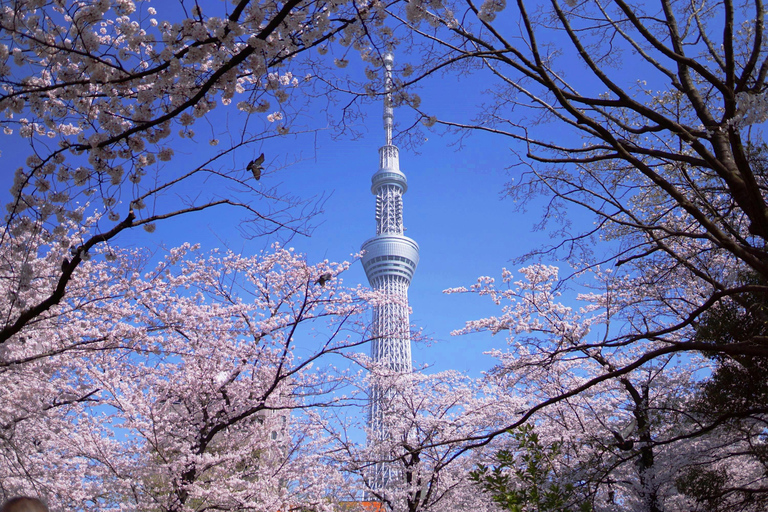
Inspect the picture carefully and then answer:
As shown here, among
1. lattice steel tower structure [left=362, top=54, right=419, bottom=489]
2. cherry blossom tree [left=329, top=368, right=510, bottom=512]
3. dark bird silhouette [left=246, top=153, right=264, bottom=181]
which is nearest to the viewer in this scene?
dark bird silhouette [left=246, top=153, right=264, bottom=181]

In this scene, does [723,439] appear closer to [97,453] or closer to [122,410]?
[122,410]

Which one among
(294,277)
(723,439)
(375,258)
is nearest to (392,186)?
(375,258)

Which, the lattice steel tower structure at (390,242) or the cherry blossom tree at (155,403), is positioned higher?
the lattice steel tower structure at (390,242)

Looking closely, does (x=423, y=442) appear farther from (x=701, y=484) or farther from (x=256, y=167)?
(x=256, y=167)

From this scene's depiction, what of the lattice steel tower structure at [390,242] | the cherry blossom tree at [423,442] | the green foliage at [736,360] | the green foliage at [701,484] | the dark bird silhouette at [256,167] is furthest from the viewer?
the lattice steel tower structure at [390,242]

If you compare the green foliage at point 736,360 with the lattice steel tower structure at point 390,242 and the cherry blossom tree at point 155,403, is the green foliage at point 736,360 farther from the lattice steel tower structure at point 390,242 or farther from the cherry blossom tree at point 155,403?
the lattice steel tower structure at point 390,242

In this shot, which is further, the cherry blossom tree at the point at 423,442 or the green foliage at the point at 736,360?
the cherry blossom tree at the point at 423,442

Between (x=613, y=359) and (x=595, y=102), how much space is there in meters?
6.01

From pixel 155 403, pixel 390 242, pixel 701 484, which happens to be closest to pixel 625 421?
pixel 701 484

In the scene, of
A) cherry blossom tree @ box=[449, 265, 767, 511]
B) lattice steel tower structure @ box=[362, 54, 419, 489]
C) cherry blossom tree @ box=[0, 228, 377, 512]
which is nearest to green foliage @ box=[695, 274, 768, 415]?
cherry blossom tree @ box=[449, 265, 767, 511]

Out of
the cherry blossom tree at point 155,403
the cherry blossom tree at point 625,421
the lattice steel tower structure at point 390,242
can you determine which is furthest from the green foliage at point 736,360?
the lattice steel tower structure at point 390,242

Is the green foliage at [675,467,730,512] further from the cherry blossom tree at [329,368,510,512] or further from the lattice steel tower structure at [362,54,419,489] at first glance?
the lattice steel tower structure at [362,54,419,489]

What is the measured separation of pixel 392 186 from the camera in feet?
153

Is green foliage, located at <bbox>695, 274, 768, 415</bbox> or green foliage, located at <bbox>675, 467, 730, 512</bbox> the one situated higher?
green foliage, located at <bbox>695, 274, 768, 415</bbox>
